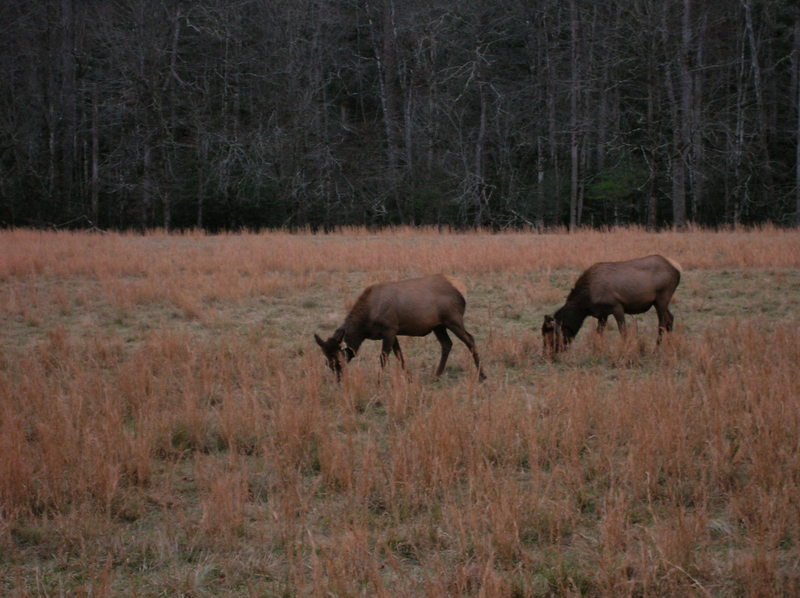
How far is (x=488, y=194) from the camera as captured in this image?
36750 mm

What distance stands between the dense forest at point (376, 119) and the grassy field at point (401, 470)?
22752mm

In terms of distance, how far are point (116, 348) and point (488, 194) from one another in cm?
2876

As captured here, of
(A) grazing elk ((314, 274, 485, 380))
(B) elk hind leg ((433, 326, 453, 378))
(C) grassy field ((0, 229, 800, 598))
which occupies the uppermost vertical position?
(A) grazing elk ((314, 274, 485, 380))

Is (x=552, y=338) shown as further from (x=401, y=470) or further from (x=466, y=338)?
(x=401, y=470)

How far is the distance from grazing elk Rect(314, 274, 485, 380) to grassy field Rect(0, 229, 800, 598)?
35 cm

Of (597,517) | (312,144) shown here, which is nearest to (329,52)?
(312,144)

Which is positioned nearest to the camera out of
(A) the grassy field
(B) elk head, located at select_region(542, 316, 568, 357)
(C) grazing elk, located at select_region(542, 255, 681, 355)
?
(A) the grassy field

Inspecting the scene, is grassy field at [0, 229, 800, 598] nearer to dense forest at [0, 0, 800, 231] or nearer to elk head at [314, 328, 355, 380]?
elk head at [314, 328, 355, 380]

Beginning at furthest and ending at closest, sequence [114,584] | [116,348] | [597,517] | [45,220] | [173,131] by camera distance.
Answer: [173,131], [45,220], [116,348], [597,517], [114,584]

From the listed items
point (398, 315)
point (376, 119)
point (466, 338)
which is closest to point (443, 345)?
point (466, 338)

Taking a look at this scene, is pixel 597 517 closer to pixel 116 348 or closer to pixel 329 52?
pixel 116 348

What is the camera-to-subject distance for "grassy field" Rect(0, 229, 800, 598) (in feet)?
12.9

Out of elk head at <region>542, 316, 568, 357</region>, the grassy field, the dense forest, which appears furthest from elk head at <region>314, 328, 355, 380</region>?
the dense forest

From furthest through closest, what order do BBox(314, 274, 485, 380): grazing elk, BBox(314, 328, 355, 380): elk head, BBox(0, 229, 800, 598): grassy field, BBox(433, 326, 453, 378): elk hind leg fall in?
BBox(433, 326, 453, 378): elk hind leg < BBox(314, 274, 485, 380): grazing elk < BBox(314, 328, 355, 380): elk head < BBox(0, 229, 800, 598): grassy field
